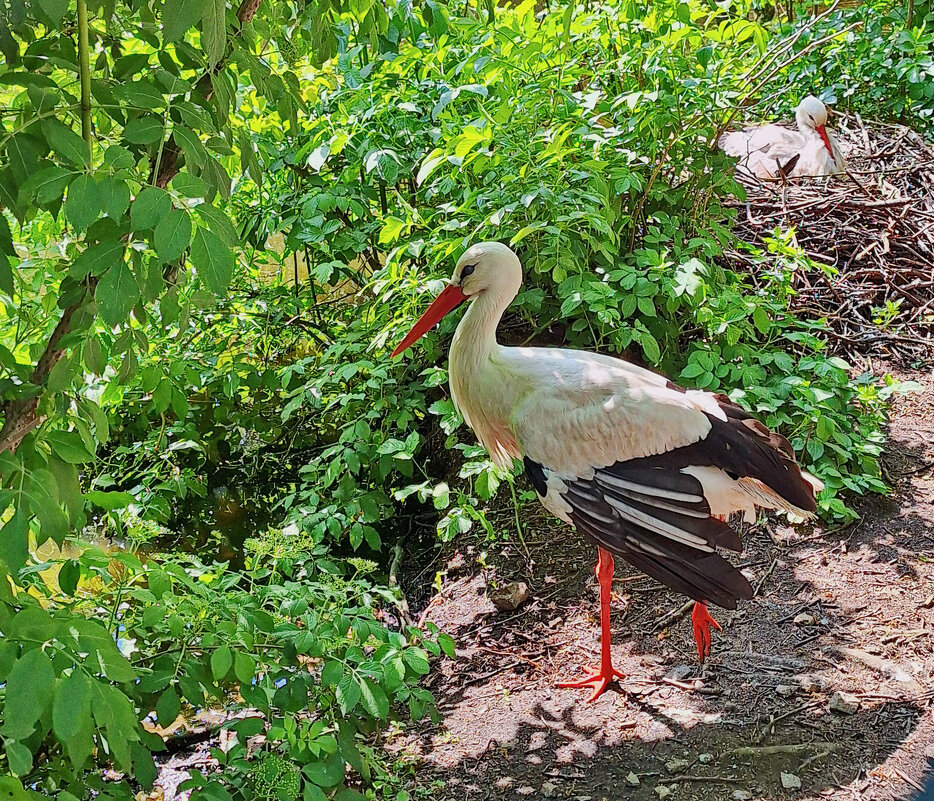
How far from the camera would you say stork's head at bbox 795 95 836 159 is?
504 cm

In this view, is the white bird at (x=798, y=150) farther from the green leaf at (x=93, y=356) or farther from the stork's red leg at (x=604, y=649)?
the green leaf at (x=93, y=356)

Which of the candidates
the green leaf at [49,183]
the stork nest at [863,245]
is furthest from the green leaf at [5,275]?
the stork nest at [863,245]

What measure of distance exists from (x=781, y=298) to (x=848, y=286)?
31.9 inches

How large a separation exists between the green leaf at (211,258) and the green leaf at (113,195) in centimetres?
11

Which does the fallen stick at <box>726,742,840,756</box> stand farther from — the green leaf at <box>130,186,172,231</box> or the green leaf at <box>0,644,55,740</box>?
the green leaf at <box>130,186,172,231</box>

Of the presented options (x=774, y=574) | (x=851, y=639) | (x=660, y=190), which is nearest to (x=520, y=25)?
(x=660, y=190)

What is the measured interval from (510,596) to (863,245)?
2.74m

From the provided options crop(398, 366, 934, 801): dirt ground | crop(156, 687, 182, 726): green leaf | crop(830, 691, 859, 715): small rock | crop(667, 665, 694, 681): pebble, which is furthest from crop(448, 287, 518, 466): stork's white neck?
crop(156, 687, 182, 726): green leaf

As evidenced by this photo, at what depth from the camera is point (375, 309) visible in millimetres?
3885

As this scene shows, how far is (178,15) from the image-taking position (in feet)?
4.20

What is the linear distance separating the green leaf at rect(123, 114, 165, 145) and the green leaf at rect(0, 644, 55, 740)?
31.4 inches

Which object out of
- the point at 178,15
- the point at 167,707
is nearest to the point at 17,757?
the point at 167,707

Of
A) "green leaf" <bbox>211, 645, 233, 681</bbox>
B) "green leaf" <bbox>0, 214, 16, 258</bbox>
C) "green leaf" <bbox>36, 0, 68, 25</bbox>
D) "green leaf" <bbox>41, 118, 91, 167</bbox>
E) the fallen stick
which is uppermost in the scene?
"green leaf" <bbox>36, 0, 68, 25</bbox>

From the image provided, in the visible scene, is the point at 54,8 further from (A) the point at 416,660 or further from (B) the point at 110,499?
(A) the point at 416,660
